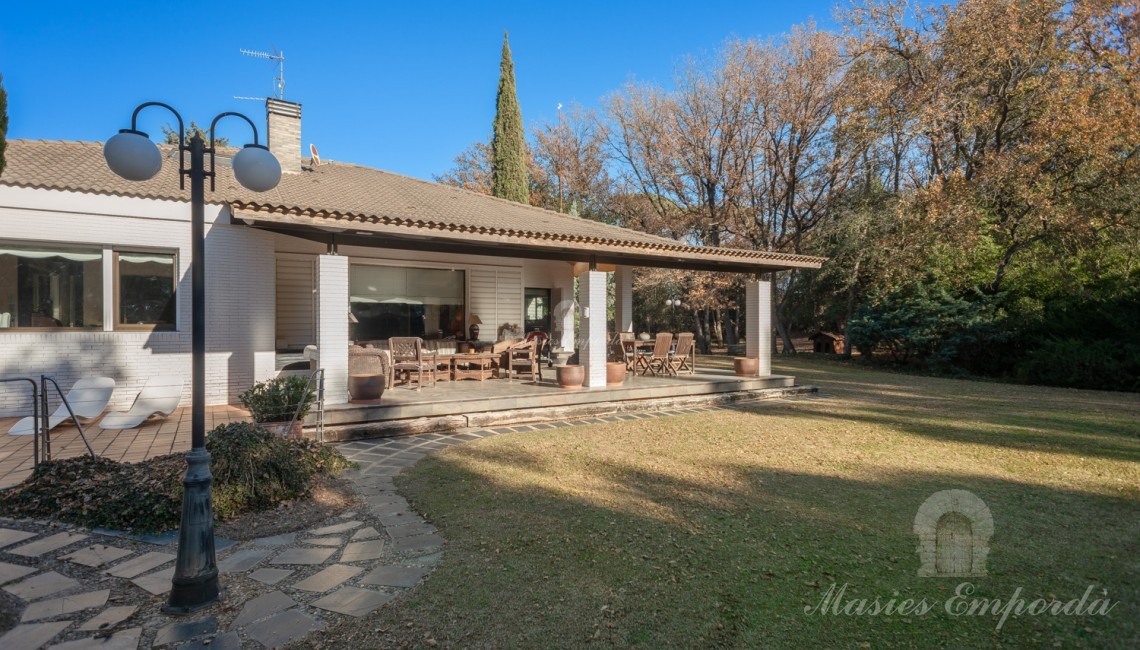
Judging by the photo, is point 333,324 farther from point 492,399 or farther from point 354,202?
point 354,202

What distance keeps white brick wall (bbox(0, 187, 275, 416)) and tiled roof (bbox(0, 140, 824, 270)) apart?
288 millimetres

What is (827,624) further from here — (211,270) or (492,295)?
(492,295)

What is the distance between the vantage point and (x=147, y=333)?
27.4 ft

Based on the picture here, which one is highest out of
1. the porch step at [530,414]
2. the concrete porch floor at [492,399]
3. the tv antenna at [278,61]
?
the tv antenna at [278,61]

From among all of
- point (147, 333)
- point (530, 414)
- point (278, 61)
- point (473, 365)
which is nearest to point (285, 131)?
point (278, 61)

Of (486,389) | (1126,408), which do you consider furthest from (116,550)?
(1126,408)

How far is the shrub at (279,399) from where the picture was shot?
6.05 metres

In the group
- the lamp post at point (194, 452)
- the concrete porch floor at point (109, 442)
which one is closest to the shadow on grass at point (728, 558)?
the lamp post at point (194, 452)

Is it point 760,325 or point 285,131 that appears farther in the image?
point 285,131

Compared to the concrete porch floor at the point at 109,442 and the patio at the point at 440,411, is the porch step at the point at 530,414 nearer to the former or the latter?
the patio at the point at 440,411

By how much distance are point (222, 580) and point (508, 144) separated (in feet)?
64.2

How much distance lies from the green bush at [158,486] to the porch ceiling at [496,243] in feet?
10.4

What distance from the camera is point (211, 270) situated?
8.58 metres

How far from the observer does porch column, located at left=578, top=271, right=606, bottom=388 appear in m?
9.39
